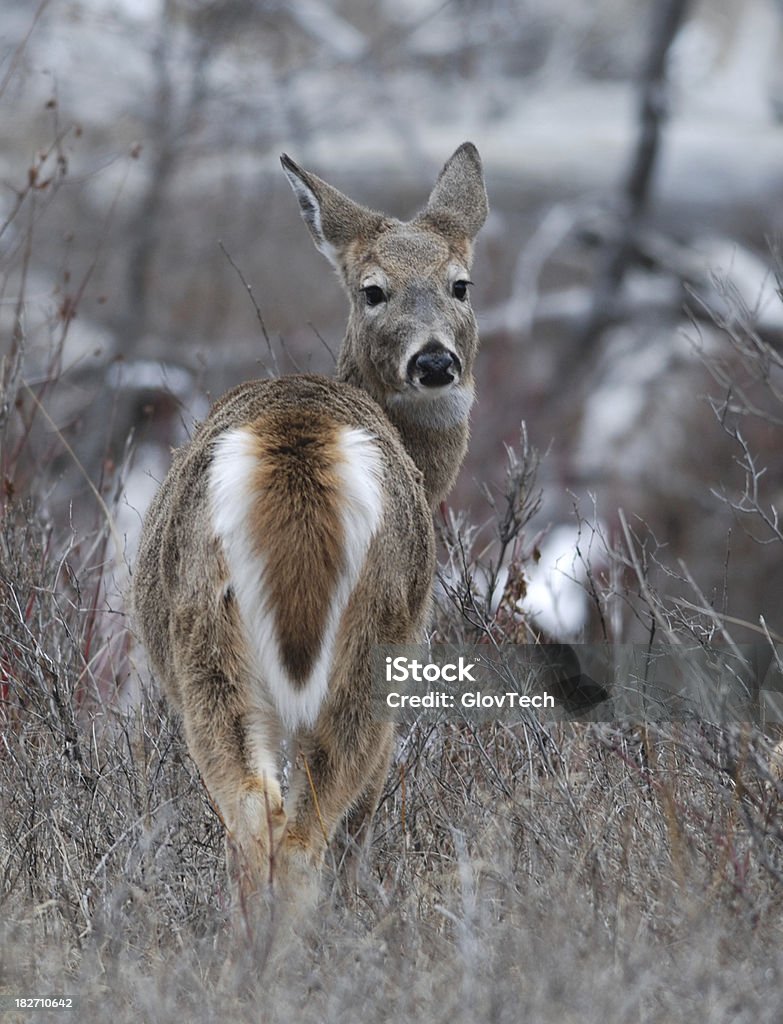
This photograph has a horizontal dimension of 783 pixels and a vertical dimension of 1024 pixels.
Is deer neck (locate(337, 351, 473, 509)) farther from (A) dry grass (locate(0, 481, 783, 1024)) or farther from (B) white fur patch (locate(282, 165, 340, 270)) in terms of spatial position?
(A) dry grass (locate(0, 481, 783, 1024))

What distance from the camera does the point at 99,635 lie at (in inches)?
269

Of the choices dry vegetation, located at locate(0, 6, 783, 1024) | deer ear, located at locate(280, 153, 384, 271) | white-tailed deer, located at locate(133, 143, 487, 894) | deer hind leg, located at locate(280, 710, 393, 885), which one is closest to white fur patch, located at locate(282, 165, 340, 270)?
deer ear, located at locate(280, 153, 384, 271)

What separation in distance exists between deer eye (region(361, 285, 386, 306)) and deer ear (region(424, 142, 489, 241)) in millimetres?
556

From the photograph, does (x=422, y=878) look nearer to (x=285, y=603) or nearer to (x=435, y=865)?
(x=435, y=865)

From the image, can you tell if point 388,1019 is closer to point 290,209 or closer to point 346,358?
point 346,358

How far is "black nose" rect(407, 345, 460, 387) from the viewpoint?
545 centimetres

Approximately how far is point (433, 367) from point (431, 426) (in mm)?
396

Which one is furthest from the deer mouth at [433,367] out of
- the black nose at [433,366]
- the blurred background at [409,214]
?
the blurred background at [409,214]

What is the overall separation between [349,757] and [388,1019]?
3.11ft

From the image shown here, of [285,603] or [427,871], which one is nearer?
[285,603]

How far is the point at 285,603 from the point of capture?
4160 mm

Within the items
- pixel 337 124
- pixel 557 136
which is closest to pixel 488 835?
pixel 337 124

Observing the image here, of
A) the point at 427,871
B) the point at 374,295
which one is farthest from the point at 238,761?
the point at 374,295

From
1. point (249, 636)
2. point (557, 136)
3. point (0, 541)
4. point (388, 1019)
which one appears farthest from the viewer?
point (557, 136)
